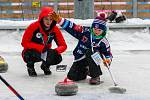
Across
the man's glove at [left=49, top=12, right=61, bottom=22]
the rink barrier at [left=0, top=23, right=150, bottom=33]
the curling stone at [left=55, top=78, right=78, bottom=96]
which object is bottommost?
the rink barrier at [left=0, top=23, right=150, bottom=33]

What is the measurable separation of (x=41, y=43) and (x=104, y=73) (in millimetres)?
1074

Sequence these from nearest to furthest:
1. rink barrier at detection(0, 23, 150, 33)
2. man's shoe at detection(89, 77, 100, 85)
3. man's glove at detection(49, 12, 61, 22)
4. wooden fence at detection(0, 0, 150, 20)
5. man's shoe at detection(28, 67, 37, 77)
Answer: man's shoe at detection(89, 77, 100, 85) → man's glove at detection(49, 12, 61, 22) → man's shoe at detection(28, 67, 37, 77) → rink barrier at detection(0, 23, 150, 33) → wooden fence at detection(0, 0, 150, 20)

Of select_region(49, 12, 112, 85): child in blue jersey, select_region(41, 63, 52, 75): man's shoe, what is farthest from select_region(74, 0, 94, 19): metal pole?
select_region(49, 12, 112, 85): child in blue jersey

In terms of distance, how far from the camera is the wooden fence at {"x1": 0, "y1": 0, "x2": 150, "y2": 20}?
16875 mm

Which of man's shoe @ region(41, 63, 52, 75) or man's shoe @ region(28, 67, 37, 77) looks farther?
man's shoe @ region(41, 63, 52, 75)

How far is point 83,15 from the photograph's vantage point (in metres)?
14.5

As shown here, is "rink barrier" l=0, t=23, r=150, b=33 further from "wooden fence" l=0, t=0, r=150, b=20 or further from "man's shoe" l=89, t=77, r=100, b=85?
"man's shoe" l=89, t=77, r=100, b=85

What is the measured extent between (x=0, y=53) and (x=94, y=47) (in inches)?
152

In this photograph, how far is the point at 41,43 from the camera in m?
8.05

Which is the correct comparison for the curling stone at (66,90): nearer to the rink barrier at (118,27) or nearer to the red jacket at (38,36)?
the red jacket at (38,36)

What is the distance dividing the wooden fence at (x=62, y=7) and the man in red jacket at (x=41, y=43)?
868 centimetres

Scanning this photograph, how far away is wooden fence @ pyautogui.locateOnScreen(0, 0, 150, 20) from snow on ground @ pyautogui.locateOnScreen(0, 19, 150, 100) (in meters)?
3.46

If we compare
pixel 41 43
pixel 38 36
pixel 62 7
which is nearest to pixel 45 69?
pixel 41 43

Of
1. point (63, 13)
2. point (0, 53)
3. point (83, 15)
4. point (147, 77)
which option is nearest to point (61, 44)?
point (147, 77)
